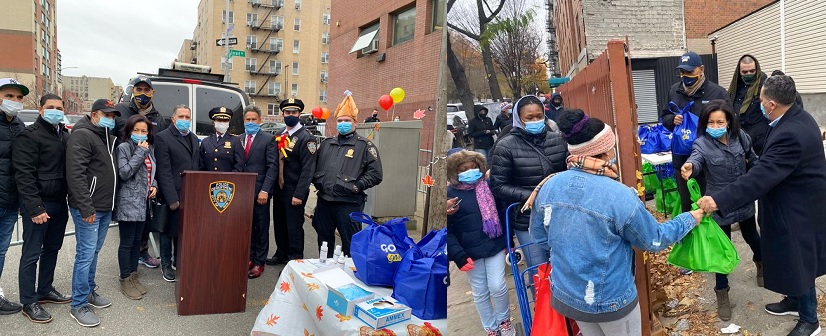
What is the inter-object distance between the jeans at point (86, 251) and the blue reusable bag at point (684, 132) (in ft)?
10.3

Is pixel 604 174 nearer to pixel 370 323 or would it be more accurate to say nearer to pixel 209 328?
pixel 370 323

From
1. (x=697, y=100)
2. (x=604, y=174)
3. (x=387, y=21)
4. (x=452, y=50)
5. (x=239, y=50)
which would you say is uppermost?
(x=239, y=50)

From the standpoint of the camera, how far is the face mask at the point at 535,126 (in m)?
1.43

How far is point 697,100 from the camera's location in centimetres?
168

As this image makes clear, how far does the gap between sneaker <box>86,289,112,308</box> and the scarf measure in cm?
240

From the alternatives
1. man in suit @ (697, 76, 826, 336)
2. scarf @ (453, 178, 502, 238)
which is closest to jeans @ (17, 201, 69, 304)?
scarf @ (453, 178, 502, 238)

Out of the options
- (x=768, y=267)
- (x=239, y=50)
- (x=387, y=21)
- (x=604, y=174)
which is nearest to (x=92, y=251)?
(x=239, y=50)

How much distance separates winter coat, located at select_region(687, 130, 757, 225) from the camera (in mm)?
1886

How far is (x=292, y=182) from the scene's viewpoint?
9.96 ft

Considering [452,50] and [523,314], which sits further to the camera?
[523,314]

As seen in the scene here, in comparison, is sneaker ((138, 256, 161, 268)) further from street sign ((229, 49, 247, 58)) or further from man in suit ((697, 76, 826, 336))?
man in suit ((697, 76, 826, 336))

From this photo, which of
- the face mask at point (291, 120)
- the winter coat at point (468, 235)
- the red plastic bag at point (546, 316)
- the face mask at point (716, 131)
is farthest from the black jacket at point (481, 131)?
the face mask at point (291, 120)

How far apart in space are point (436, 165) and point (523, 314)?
763 mm

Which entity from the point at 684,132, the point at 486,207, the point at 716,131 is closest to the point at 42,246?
the point at 486,207
